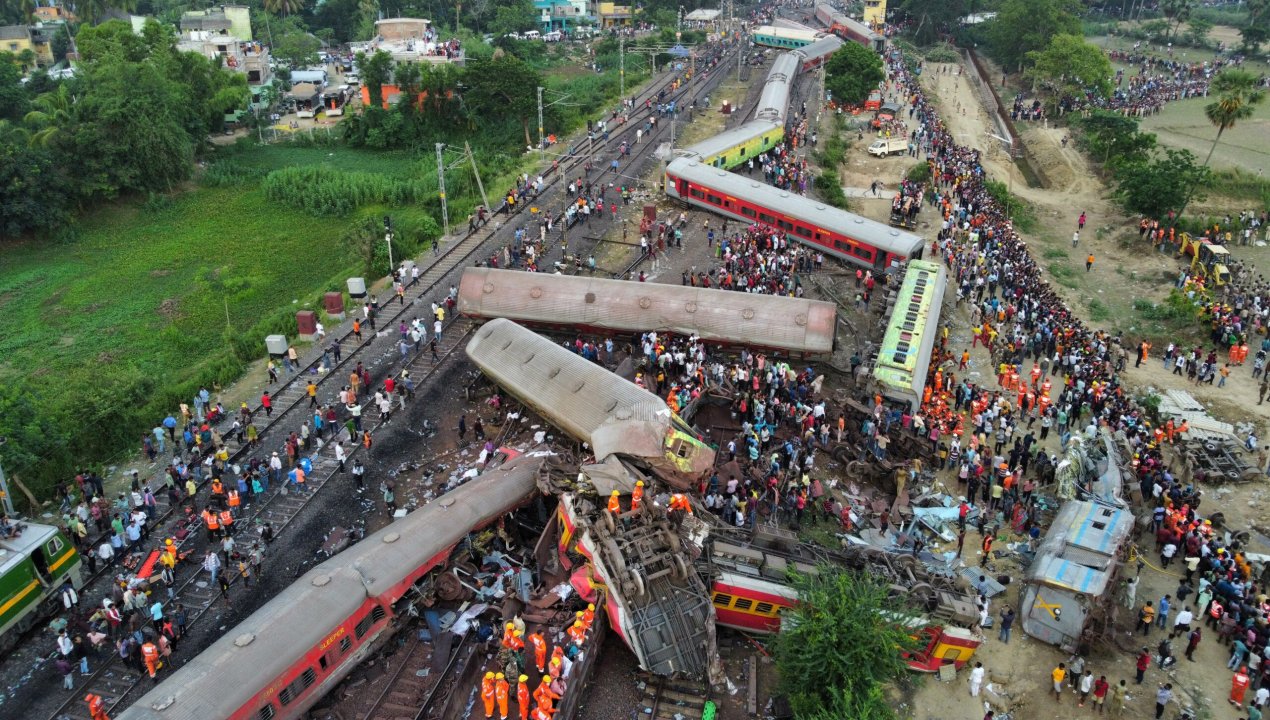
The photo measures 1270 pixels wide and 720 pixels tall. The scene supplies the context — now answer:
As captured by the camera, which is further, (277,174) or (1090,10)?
(1090,10)

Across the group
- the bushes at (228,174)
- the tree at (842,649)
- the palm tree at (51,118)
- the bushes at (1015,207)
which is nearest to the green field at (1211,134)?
the bushes at (1015,207)

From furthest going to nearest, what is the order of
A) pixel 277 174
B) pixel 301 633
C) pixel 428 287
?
pixel 277 174
pixel 428 287
pixel 301 633

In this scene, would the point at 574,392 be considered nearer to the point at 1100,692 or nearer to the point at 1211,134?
the point at 1100,692

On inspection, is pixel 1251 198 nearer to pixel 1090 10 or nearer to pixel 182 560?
pixel 182 560

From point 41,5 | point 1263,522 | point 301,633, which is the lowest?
point 1263,522

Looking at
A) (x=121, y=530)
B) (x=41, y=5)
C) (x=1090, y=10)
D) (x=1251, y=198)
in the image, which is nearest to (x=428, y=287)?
(x=121, y=530)

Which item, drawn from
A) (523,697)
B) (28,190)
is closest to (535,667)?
(523,697)

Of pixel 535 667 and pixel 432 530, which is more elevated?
pixel 432 530
